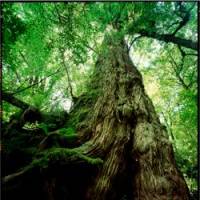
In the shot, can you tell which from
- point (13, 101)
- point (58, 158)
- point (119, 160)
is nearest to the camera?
point (58, 158)

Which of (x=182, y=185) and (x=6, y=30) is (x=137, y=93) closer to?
(x=182, y=185)

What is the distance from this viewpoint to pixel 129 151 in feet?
13.6

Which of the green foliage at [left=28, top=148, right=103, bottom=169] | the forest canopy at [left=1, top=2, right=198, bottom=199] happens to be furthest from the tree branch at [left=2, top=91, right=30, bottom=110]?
the green foliage at [left=28, top=148, right=103, bottom=169]

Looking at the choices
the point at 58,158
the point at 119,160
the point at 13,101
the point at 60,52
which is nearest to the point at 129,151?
the point at 119,160

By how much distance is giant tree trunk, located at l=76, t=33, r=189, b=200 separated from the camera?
3.49 metres

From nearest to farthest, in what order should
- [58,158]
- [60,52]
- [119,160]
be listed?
[58,158] → [119,160] → [60,52]

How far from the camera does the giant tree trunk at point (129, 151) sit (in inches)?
138

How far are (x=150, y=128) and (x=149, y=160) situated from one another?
82 centimetres

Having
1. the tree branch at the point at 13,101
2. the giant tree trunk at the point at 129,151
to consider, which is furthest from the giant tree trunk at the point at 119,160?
the tree branch at the point at 13,101

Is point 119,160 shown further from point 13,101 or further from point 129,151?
point 13,101

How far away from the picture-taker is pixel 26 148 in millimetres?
3564

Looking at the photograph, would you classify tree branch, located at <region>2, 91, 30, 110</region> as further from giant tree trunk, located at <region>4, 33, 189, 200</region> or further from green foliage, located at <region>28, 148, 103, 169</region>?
green foliage, located at <region>28, 148, 103, 169</region>

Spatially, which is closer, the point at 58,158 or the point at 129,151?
the point at 58,158

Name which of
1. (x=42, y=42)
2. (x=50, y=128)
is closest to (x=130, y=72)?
(x=42, y=42)
